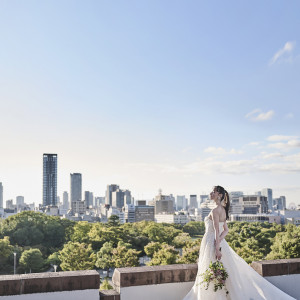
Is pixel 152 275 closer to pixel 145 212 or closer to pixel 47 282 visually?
pixel 47 282

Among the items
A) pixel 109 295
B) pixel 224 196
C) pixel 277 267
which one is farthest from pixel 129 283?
pixel 277 267

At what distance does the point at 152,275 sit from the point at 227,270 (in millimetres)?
787

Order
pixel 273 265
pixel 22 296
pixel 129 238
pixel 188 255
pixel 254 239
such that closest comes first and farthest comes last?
pixel 22 296 < pixel 273 265 < pixel 188 255 < pixel 254 239 < pixel 129 238

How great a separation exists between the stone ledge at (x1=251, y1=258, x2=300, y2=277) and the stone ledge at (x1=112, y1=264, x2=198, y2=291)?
80 centimetres

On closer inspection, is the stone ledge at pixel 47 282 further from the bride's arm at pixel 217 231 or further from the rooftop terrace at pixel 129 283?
the bride's arm at pixel 217 231

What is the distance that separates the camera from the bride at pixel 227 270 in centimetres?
358

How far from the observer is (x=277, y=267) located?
4062 millimetres

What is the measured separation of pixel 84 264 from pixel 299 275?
101 feet

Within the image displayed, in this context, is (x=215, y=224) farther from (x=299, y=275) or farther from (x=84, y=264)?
(x=84, y=264)

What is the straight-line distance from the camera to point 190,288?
3.76m

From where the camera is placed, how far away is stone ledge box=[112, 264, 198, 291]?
3.47 meters

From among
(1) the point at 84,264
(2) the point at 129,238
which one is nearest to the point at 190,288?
(1) the point at 84,264

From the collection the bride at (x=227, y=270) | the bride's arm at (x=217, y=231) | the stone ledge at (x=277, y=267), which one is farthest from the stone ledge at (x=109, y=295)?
the stone ledge at (x=277, y=267)

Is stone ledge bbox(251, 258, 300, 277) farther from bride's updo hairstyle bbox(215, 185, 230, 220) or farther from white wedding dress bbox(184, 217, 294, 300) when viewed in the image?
bride's updo hairstyle bbox(215, 185, 230, 220)
